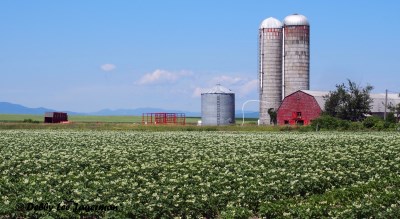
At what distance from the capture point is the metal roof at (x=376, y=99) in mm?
89981

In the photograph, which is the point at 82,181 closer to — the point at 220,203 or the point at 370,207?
the point at 220,203

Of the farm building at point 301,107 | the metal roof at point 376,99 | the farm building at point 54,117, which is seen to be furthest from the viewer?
the farm building at point 54,117

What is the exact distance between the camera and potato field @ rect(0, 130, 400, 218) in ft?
57.5

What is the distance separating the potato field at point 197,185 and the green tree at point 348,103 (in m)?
56.0

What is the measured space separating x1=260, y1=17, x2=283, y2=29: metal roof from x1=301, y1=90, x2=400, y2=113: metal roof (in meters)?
10.2

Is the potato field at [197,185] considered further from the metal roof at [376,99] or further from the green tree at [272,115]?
the green tree at [272,115]

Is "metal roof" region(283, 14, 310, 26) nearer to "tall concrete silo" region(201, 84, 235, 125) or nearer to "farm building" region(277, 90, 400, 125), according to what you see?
"farm building" region(277, 90, 400, 125)

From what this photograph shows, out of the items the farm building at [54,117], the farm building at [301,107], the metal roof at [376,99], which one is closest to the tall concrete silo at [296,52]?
the metal roof at [376,99]

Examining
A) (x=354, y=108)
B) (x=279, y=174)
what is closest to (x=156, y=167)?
(x=279, y=174)

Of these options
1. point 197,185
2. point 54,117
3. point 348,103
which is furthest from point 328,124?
point 197,185

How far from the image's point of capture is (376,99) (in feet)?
321

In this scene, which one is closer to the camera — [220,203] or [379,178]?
[220,203]

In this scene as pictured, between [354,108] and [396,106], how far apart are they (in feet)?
22.4

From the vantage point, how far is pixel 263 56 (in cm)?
9600
